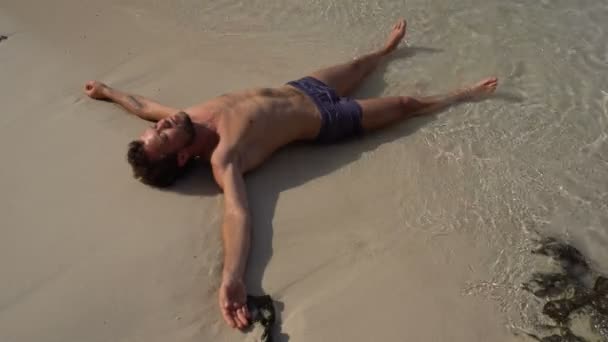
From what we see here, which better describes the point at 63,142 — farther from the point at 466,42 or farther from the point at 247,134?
the point at 466,42

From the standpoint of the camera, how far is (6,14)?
6.49 metres

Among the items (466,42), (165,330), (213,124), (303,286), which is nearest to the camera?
(165,330)

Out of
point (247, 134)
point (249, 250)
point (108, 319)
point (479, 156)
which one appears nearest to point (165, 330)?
point (108, 319)

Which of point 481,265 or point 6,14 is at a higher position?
point 6,14

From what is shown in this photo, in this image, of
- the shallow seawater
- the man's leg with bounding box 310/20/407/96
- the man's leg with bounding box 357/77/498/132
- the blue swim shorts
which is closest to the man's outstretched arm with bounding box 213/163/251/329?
the blue swim shorts

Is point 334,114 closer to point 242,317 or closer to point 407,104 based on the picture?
point 407,104

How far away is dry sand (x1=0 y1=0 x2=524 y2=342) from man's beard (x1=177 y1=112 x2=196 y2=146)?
38 cm

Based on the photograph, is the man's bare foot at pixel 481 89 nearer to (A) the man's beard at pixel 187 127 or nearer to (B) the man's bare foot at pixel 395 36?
(B) the man's bare foot at pixel 395 36

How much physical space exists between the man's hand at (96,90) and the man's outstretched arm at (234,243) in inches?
60.1

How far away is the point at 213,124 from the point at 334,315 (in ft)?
5.80

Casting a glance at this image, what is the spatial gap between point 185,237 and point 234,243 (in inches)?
15.6

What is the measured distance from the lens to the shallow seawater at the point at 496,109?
4484 millimetres

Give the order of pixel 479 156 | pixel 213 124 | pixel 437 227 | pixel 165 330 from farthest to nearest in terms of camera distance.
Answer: pixel 479 156 < pixel 213 124 < pixel 437 227 < pixel 165 330

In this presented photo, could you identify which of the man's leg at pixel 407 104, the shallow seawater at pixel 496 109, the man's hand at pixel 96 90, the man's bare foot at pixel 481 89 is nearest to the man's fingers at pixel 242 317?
the shallow seawater at pixel 496 109
